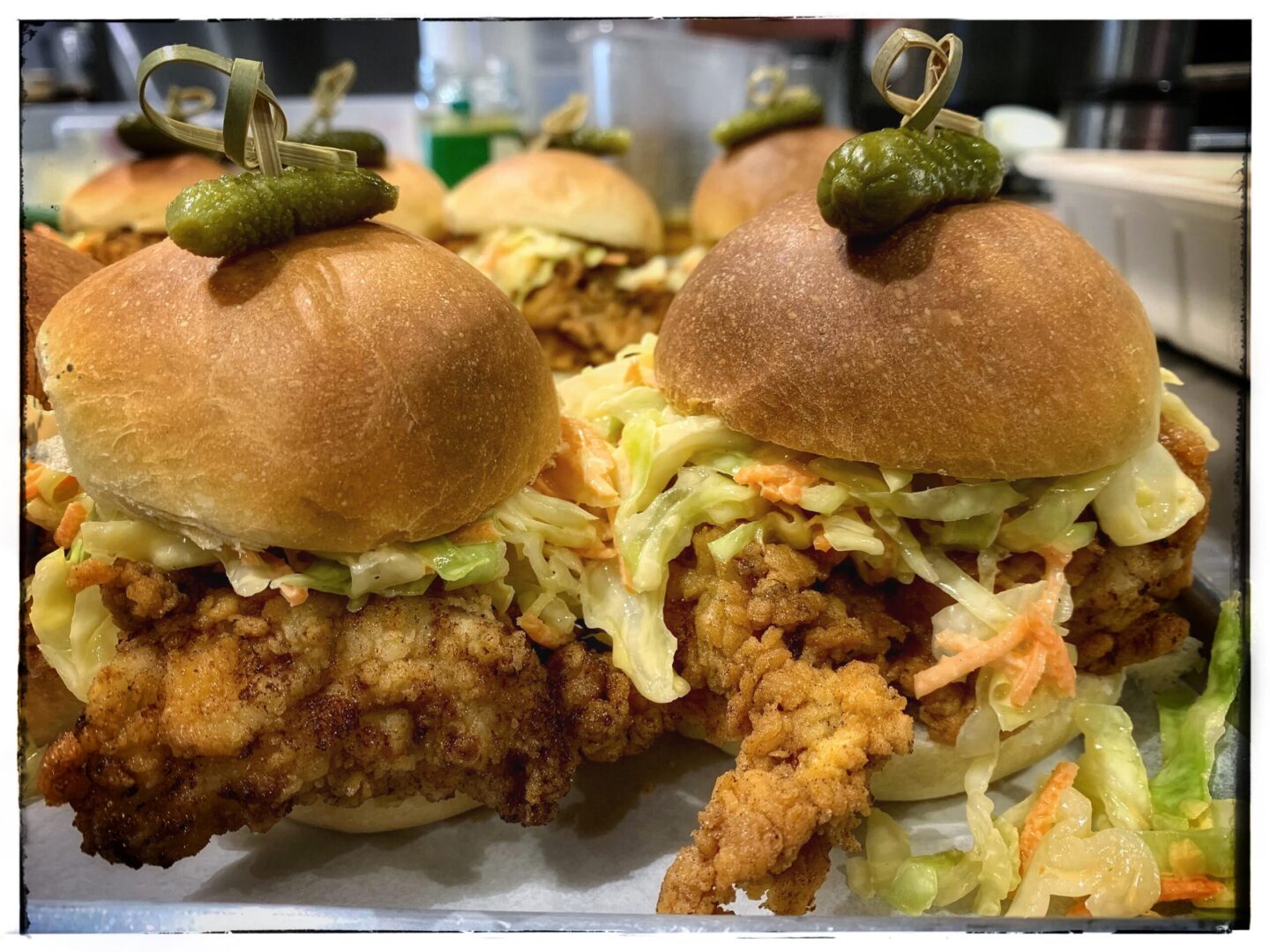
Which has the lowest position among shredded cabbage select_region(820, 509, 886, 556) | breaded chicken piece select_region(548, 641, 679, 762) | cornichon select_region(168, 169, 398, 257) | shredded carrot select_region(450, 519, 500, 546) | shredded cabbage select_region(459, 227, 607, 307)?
breaded chicken piece select_region(548, 641, 679, 762)

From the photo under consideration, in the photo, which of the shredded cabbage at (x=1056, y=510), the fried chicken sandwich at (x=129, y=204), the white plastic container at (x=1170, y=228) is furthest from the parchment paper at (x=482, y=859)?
the fried chicken sandwich at (x=129, y=204)

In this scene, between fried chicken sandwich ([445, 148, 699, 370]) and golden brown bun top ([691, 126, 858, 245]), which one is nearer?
fried chicken sandwich ([445, 148, 699, 370])

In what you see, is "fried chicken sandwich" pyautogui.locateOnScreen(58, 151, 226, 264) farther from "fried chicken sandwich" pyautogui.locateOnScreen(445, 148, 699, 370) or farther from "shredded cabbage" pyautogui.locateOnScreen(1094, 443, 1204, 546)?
"shredded cabbage" pyautogui.locateOnScreen(1094, 443, 1204, 546)

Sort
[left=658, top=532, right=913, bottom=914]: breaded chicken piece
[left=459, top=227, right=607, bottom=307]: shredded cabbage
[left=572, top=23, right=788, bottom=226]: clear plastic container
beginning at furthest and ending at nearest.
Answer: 1. [left=572, top=23, right=788, bottom=226]: clear plastic container
2. [left=459, top=227, right=607, bottom=307]: shredded cabbage
3. [left=658, top=532, right=913, bottom=914]: breaded chicken piece

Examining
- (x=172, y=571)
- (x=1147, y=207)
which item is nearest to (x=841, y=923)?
(x=172, y=571)

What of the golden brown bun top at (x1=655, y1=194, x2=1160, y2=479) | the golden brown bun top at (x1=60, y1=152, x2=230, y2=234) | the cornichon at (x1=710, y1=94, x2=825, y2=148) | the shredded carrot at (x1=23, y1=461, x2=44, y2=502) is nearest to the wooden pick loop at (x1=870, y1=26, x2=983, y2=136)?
the golden brown bun top at (x1=655, y1=194, x2=1160, y2=479)

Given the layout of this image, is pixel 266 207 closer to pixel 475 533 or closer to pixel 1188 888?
pixel 475 533

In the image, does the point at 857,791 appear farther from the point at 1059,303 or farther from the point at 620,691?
the point at 1059,303
